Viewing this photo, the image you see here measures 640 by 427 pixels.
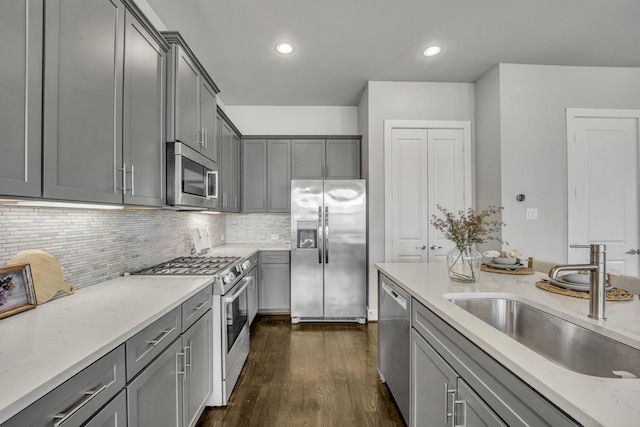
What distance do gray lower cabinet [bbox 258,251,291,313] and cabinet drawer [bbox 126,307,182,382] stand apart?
7.03 feet

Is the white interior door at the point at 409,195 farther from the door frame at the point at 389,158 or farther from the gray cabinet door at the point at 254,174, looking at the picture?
the gray cabinet door at the point at 254,174

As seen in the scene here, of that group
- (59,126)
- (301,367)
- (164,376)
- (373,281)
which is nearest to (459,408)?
(164,376)

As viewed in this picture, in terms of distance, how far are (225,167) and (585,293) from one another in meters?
3.18

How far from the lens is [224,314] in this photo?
1874mm

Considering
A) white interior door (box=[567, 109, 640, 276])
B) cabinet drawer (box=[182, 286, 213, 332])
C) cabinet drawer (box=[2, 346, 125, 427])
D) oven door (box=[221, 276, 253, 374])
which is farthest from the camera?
white interior door (box=[567, 109, 640, 276])

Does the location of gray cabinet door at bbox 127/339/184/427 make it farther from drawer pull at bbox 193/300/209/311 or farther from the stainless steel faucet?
the stainless steel faucet

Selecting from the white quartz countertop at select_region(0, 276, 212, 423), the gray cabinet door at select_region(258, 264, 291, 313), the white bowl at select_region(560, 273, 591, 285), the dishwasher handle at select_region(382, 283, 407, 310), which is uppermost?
the white bowl at select_region(560, 273, 591, 285)

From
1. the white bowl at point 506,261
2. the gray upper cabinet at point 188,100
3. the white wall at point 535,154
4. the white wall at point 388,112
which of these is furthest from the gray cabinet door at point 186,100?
the white wall at point 535,154

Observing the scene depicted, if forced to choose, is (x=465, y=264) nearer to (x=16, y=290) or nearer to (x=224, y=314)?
(x=224, y=314)

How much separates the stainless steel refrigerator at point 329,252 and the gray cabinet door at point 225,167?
30.5 inches

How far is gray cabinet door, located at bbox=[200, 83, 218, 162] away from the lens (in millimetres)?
2232

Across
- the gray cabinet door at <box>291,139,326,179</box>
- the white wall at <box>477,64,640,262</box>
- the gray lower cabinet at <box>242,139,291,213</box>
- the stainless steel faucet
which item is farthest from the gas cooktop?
the white wall at <box>477,64,640,262</box>

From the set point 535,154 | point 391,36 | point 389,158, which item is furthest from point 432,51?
point 535,154

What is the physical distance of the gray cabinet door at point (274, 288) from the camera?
3.55m
